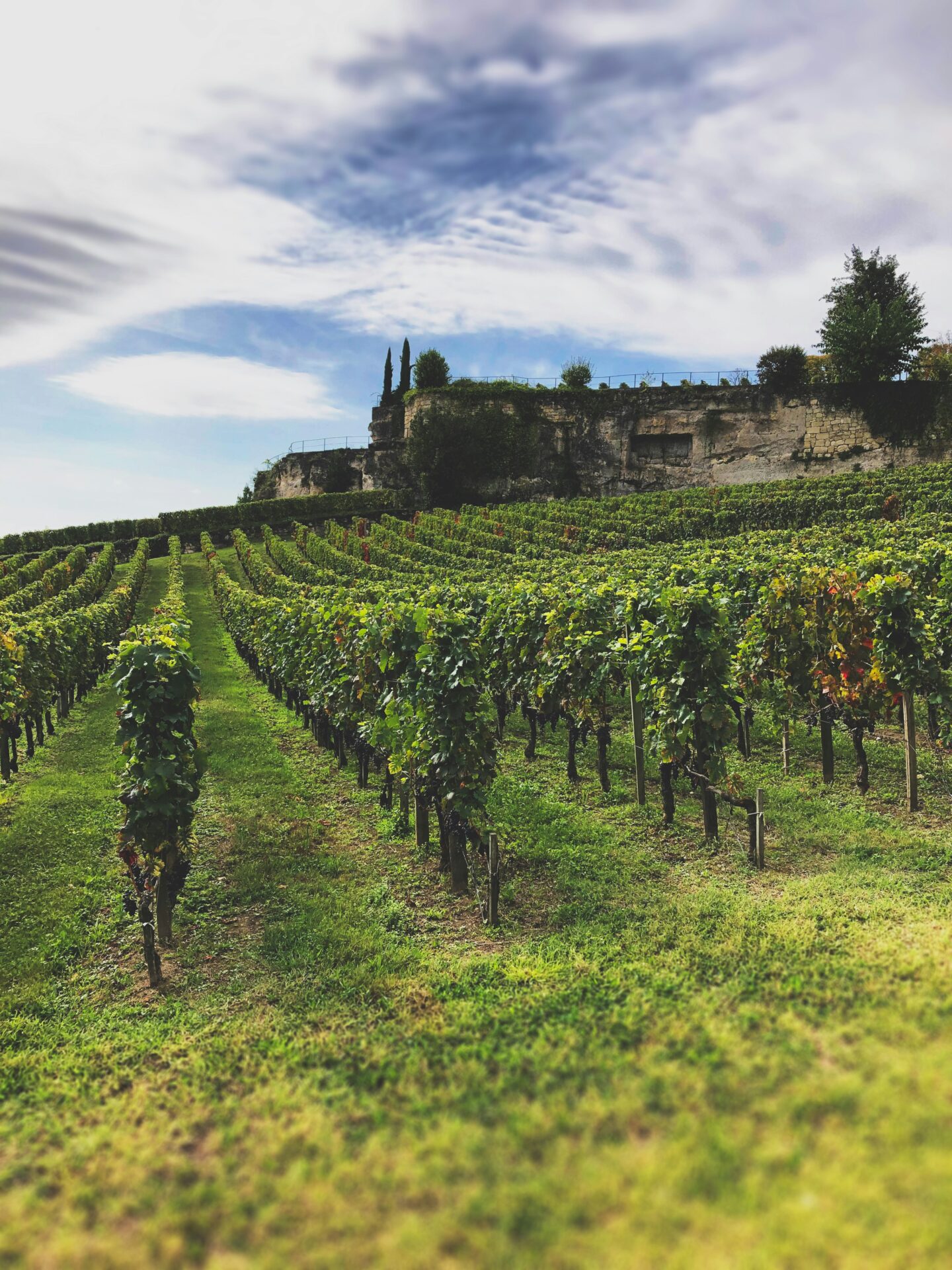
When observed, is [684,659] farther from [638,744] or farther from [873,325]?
[873,325]

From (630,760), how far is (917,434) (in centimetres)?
4393

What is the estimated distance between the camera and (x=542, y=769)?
11367mm

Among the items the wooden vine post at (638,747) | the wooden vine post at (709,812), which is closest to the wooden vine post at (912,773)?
the wooden vine post at (709,812)

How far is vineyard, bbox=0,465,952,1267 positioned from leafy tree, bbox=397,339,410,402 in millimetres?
52181

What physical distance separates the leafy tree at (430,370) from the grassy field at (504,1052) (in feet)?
170

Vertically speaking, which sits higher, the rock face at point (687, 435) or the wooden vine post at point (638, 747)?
the rock face at point (687, 435)

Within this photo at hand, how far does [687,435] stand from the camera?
51.7 m

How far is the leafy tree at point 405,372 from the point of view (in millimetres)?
63625

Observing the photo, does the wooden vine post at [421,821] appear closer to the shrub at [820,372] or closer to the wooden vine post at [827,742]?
the wooden vine post at [827,742]

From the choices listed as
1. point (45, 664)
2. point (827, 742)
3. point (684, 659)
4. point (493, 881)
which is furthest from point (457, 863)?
point (45, 664)

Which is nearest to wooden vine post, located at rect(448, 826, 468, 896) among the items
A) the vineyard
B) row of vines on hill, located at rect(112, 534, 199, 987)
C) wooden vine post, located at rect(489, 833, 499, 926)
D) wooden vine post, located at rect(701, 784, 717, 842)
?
the vineyard

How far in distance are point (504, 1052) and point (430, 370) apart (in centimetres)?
5633

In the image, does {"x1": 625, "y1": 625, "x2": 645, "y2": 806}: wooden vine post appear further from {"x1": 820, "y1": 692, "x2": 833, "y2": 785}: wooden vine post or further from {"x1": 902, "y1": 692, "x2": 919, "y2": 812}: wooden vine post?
{"x1": 902, "y1": 692, "x2": 919, "y2": 812}: wooden vine post

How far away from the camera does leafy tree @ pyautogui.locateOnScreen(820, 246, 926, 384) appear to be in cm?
4581
